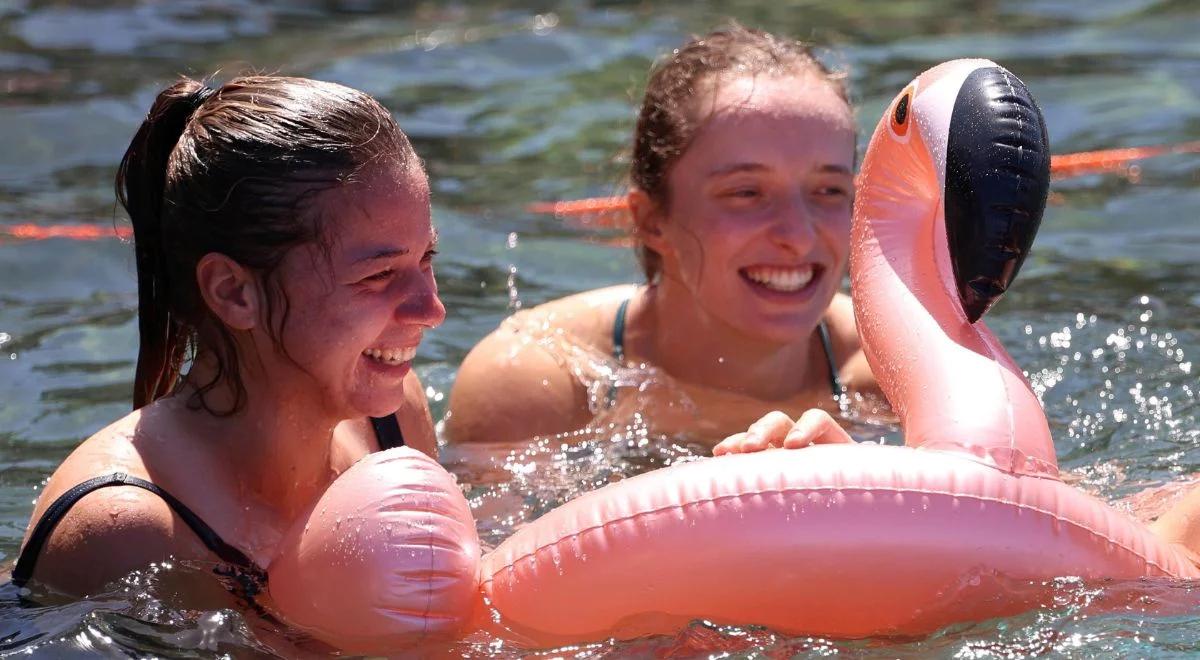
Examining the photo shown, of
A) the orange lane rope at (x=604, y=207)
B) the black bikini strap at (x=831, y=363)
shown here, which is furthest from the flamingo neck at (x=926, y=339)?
the orange lane rope at (x=604, y=207)

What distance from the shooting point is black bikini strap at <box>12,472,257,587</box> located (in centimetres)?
291

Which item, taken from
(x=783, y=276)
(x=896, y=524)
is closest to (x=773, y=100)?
(x=783, y=276)

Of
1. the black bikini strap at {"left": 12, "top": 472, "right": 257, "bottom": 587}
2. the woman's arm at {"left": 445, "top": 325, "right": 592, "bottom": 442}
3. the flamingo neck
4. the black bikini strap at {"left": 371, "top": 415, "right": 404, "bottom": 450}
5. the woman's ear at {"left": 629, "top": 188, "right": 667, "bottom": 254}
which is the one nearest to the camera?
the flamingo neck

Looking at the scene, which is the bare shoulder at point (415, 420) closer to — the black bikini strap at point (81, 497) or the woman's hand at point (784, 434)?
the black bikini strap at point (81, 497)

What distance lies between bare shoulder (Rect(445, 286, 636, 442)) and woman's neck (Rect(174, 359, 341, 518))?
4.00 ft

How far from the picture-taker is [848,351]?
481 centimetres

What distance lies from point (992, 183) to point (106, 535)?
5.67 feet

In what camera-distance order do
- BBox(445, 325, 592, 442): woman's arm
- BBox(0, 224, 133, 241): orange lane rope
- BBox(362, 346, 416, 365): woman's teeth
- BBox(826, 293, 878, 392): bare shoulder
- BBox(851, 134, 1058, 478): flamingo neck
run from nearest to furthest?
BBox(851, 134, 1058, 478): flamingo neck, BBox(362, 346, 416, 365): woman's teeth, BBox(445, 325, 592, 442): woman's arm, BBox(826, 293, 878, 392): bare shoulder, BBox(0, 224, 133, 241): orange lane rope

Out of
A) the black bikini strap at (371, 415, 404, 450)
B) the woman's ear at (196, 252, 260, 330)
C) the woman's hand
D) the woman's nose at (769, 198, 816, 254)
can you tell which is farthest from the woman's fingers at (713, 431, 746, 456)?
the woman's nose at (769, 198, 816, 254)

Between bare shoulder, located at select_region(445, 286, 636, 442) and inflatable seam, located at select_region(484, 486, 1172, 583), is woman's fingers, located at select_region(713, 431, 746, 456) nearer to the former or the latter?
inflatable seam, located at select_region(484, 486, 1172, 583)

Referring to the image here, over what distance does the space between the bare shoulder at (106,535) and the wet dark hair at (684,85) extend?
2.00 metres

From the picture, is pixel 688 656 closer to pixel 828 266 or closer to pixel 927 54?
pixel 828 266

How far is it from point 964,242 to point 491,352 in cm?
192

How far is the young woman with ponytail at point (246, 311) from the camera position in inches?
116
